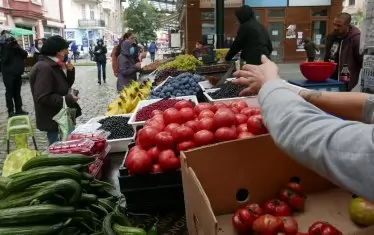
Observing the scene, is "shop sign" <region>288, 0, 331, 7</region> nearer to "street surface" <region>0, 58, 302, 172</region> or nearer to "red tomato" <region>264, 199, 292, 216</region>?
"street surface" <region>0, 58, 302, 172</region>

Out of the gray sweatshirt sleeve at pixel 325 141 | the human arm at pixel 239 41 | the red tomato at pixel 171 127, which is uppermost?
the human arm at pixel 239 41

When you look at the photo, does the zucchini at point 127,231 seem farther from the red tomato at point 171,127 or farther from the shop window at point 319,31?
the shop window at point 319,31

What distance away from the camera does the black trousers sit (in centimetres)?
977

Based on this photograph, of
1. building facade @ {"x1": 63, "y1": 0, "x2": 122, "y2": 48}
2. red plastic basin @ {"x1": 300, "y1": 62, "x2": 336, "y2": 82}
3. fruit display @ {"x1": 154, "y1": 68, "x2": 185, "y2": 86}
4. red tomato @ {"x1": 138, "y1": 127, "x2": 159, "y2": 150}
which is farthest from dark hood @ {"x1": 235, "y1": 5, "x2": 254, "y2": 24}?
building facade @ {"x1": 63, "y1": 0, "x2": 122, "y2": 48}

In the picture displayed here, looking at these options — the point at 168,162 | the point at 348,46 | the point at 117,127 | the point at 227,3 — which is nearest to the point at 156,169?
the point at 168,162

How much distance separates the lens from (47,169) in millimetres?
1813

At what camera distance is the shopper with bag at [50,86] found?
178 inches

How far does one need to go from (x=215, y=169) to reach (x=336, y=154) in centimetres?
79

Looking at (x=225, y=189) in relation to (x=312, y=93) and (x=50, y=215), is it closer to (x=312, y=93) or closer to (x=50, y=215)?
(x=312, y=93)

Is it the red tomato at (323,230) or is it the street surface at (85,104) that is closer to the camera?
the red tomato at (323,230)

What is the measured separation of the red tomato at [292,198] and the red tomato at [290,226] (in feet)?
0.40

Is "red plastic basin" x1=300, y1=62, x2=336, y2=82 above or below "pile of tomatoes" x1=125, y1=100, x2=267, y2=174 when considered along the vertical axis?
above

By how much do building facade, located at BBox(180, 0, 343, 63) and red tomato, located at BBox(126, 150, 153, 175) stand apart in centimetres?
1708

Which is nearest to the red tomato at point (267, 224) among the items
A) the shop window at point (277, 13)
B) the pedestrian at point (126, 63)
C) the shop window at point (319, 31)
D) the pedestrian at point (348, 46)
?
the pedestrian at point (348, 46)
